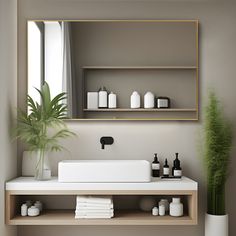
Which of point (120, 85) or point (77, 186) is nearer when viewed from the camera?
point (77, 186)

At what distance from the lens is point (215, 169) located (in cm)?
337

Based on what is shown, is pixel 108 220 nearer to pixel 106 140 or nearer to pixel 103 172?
pixel 103 172

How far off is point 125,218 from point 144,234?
0.46m

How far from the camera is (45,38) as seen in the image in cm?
363

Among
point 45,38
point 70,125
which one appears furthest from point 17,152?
point 45,38

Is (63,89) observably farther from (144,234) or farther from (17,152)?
(144,234)

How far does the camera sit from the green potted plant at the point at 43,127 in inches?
133

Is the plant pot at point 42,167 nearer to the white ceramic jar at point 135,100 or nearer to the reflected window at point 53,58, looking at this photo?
the reflected window at point 53,58

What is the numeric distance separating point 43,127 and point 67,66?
1.91 ft

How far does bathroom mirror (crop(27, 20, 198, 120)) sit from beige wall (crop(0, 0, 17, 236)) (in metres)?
0.18

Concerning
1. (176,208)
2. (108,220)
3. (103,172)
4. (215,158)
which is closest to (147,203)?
(176,208)

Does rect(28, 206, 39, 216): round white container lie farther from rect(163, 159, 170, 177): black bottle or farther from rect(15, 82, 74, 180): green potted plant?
rect(163, 159, 170, 177): black bottle

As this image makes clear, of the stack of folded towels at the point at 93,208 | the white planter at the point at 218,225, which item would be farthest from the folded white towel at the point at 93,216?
the white planter at the point at 218,225

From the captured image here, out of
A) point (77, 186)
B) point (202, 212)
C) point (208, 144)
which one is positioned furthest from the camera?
point (202, 212)
